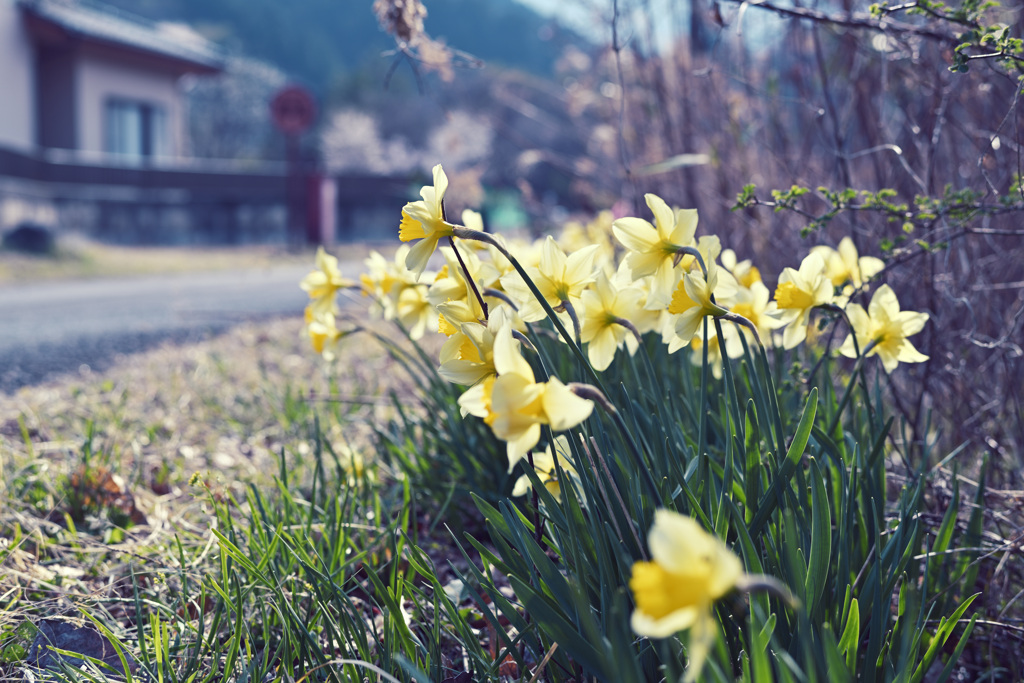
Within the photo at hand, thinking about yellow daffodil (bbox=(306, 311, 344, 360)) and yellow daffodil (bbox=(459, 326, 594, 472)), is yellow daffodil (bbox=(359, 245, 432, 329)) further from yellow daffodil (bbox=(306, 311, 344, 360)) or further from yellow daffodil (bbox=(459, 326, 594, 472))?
yellow daffodil (bbox=(459, 326, 594, 472))

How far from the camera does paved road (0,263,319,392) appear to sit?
138 inches

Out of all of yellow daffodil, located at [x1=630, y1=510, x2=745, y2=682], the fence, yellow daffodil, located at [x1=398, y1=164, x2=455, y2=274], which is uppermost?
the fence

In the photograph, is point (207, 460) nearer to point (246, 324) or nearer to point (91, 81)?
point (246, 324)

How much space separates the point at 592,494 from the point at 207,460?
145cm

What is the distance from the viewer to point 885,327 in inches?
48.8

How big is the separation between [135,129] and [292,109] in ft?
16.7

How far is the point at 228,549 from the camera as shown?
3.81ft

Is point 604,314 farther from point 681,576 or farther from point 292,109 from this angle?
point 292,109

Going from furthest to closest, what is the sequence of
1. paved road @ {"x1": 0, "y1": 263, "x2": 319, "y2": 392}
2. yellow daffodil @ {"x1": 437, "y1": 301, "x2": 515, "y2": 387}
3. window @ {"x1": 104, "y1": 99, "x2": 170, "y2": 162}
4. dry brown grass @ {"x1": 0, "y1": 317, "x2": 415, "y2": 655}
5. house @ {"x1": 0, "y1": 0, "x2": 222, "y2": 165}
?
window @ {"x1": 104, "y1": 99, "x2": 170, "y2": 162}, house @ {"x1": 0, "y1": 0, "x2": 222, "y2": 165}, paved road @ {"x1": 0, "y1": 263, "x2": 319, "y2": 392}, dry brown grass @ {"x1": 0, "y1": 317, "x2": 415, "y2": 655}, yellow daffodil @ {"x1": 437, "y1": 301, "x2": 515, "y2": 387}

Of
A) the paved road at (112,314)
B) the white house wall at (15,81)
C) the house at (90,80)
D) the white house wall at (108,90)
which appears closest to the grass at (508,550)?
the paved road at (112,314)

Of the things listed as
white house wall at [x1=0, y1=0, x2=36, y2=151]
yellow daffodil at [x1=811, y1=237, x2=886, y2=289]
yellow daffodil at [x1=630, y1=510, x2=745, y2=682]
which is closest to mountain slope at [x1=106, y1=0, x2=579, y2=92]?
white house wall at [x1=0, y1=0, x2=36, y2=151]

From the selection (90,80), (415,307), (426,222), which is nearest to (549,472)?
(426,222)

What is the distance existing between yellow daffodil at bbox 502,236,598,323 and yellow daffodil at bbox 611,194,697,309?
0.18 ft

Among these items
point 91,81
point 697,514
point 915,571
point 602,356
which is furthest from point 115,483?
point 91,81
